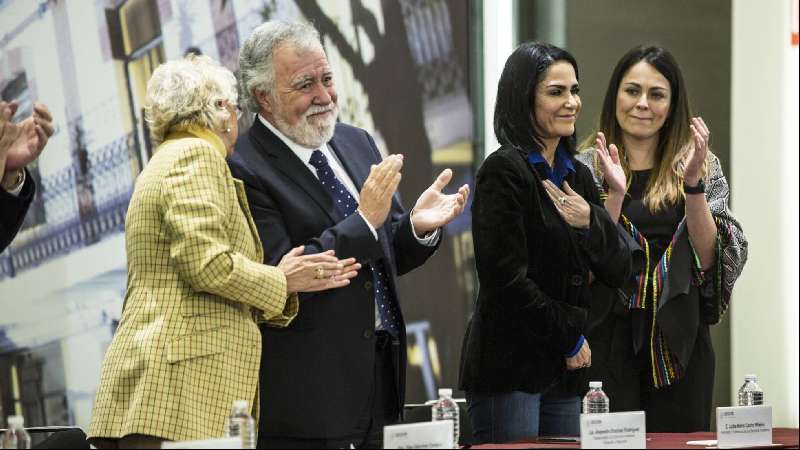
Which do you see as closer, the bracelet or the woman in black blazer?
the bracelet

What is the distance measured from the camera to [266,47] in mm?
3248

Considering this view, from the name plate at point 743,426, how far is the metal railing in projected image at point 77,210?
2.71 metres

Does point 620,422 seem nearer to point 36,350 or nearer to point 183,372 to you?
point 183,372

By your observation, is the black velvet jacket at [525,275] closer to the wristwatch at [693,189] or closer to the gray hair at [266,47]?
the wristwatch at [693,189]

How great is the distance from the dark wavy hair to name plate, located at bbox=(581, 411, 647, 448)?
1.06 m

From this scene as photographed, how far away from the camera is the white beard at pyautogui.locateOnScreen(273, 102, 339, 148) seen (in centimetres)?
320

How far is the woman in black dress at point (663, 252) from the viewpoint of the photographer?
3699 millimetres

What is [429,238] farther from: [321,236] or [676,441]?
[676,441]

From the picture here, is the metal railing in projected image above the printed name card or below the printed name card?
above

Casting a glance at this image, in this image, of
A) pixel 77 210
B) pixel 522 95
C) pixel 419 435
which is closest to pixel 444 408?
pixel 419 435

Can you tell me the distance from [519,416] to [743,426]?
665 millimetres

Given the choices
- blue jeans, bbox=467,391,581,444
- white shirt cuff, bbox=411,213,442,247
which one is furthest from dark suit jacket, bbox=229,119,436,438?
blue jeans, bbox=467,391,581,444

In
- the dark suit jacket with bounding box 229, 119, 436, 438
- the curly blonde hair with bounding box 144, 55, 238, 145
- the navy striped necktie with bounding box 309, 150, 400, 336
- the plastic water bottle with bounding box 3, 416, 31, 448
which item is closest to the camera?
the plastic water bottle with bounding box 3, 416, 31, 448

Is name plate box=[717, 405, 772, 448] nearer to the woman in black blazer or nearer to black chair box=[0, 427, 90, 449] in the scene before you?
the woman in black blazer
